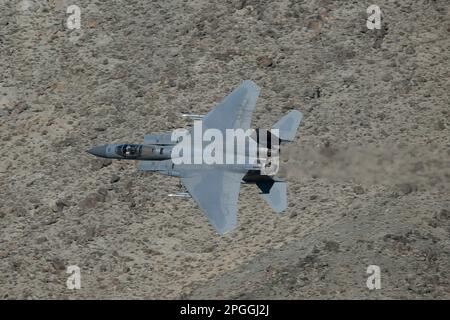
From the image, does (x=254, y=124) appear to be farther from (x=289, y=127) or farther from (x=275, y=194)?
(x=275, y=194)

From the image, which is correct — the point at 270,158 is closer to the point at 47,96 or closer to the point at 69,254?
the point at 69,254

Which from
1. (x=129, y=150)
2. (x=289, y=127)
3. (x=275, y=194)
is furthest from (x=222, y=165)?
(x=129, y=150)

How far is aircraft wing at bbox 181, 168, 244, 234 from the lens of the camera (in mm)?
40219

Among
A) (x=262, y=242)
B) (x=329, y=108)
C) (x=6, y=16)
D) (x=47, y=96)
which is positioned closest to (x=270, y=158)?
(x=262, y=242)

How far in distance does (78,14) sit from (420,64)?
835 inches

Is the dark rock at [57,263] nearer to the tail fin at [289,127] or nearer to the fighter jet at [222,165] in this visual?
the fighter jet at [222,165]

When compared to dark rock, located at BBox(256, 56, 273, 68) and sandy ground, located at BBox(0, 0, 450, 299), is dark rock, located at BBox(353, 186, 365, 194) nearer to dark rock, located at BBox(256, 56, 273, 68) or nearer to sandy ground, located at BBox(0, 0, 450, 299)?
sandy ground, located at BBox(0, 0, 450, 299)

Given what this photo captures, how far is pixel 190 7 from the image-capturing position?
182ft

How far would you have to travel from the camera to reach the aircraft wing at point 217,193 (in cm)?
4022

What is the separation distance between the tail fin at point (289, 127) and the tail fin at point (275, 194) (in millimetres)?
2251

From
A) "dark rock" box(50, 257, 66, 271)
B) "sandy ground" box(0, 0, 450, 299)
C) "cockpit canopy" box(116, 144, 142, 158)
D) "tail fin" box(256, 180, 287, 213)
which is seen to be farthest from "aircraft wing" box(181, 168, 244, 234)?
"dark rock" box(50, 257, 66, 271)

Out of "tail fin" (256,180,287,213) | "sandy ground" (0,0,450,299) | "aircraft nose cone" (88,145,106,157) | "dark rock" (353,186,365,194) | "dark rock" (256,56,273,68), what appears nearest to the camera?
"tail fin" (256,180,287,213)

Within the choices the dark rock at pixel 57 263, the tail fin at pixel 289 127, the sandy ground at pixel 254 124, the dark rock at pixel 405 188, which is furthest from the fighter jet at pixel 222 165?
the dark rock at pixel 405 188

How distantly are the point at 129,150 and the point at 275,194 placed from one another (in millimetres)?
7980
